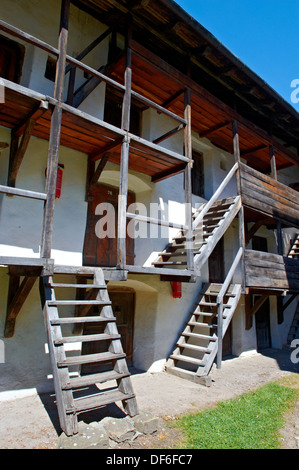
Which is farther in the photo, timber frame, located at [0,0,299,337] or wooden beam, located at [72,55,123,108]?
wooden beam, located at [72,55,123,108]

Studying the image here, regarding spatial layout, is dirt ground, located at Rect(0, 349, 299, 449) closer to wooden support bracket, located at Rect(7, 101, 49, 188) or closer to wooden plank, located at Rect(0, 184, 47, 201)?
wooden plank, located at Rect(0, 184, 47, 201)

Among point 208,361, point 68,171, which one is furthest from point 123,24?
point 208,361

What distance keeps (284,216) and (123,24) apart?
21.3 feet

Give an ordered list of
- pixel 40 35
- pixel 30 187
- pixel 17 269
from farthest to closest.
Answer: pixel 40 35 < pixel 30 187 < pixel 17 269

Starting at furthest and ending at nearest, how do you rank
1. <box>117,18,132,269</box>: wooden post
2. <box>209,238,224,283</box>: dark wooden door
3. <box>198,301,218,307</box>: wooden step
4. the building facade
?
<box>209,238,224,283</box>: dark wooden door, <box>198,301,218,307</box>: wooden step, <box>117,18,132,269</box>: wooden post, the building facade

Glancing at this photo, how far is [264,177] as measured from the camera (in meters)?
8.47

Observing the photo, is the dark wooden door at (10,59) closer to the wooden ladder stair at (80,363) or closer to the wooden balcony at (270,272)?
the wooden ladder stair at (80,363)

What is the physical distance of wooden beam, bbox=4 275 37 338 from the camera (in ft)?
15.2

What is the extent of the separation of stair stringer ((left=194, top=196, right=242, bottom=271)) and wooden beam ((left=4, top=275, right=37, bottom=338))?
3.16m

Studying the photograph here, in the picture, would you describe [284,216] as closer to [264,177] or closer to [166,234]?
[264,177]

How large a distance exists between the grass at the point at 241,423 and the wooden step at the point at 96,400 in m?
0.95

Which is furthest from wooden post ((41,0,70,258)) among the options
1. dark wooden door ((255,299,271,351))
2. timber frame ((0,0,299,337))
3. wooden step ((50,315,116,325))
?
dark wooden door ((255,299,271,351))

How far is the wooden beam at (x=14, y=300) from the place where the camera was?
4620mm

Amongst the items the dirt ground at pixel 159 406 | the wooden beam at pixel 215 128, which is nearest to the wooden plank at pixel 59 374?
the dirt ground at pixel 159 406
